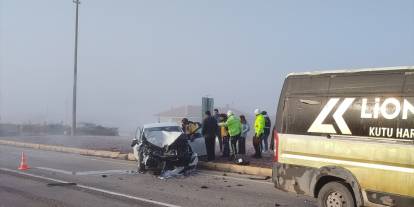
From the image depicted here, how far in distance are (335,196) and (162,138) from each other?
8263 mm

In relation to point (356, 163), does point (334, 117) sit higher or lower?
higher

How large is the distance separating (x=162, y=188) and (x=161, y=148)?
311 cm

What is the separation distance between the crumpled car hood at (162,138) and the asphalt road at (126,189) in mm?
957

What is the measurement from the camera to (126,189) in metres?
12.5

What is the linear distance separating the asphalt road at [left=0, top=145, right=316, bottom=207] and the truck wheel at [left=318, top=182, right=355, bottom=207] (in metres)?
1.68

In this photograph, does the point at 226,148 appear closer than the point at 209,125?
No

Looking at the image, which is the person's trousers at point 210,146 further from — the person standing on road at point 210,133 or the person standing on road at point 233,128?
the person standing on road at point 233,128

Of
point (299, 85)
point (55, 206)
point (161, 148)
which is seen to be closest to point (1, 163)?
point (161, 148)

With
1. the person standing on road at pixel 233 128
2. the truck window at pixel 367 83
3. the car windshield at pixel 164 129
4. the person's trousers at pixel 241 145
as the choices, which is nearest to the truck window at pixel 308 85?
the truck window at pixel 367 83

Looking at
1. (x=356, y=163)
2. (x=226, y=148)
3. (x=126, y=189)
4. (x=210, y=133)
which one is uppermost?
(x=210, y=133)

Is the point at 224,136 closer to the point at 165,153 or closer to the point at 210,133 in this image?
the point at 210,133

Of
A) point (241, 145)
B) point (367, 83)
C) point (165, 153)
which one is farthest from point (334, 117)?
point (241, 145)

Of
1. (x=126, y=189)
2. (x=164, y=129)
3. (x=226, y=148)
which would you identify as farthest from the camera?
(x=226, y=148)

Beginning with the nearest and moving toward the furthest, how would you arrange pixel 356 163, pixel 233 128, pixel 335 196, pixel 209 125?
1. pixel 356 163
2. pixel 335 196
3. pixel 233 128
4. pixel 209 125
